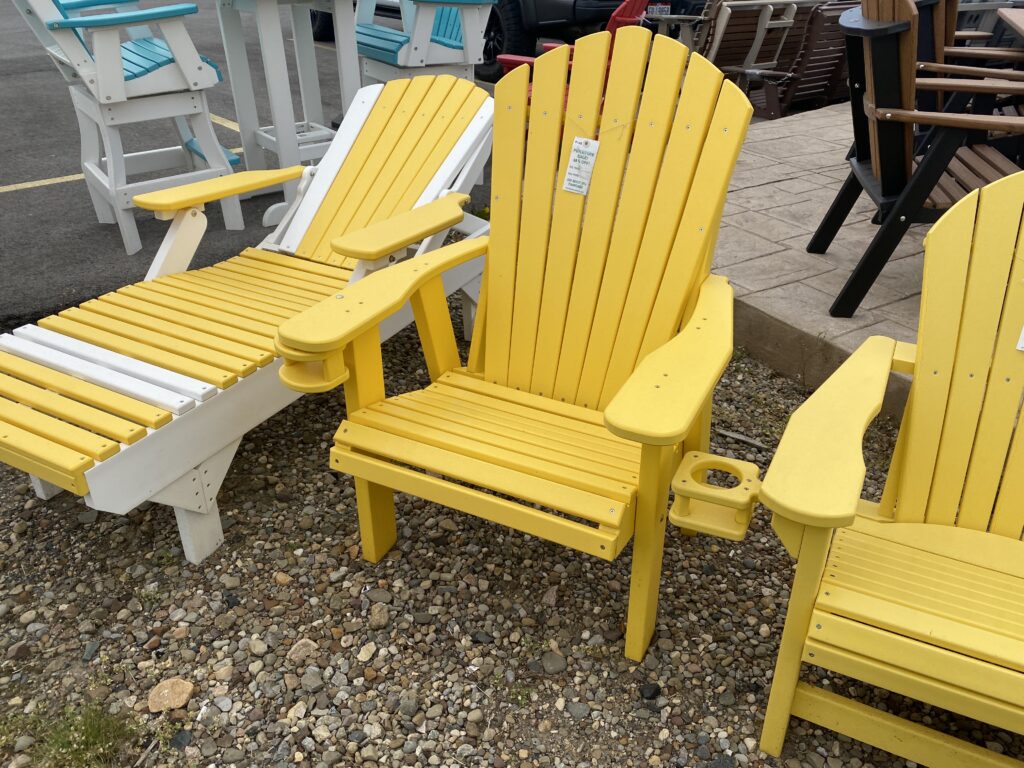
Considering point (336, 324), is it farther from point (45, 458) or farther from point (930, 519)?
point (930, 519)

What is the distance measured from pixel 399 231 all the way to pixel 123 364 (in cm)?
81

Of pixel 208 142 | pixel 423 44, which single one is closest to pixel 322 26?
pixel 423 44

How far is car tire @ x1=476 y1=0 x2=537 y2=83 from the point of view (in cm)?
690

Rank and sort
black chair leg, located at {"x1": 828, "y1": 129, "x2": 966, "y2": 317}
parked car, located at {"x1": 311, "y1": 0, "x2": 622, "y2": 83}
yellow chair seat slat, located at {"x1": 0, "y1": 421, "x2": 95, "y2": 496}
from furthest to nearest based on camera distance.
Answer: parked car, located at {"x1": 311, "y1": 0, "x2": 622, "y2": 83}
black chair leg, located at {"x1": 828, "y1": 129, "x2": 966, "y2": 317}
yellow chair seat slat, located at {"x1": 0, "y1": 421, "x2": 95, "y2": 496}

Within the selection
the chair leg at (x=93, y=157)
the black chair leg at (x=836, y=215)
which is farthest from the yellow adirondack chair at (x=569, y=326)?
the chair leg at (x=93, y=157)

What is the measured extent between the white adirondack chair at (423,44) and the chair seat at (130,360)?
2.04 metres

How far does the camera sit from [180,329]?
228 centimetres

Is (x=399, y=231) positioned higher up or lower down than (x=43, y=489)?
higher up

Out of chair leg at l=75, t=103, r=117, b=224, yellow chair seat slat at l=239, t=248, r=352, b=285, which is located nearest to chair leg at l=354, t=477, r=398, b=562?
yellow chair seat slat at l=239, t=248, r=352, b=285

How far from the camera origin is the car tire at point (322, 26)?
8.85 meters

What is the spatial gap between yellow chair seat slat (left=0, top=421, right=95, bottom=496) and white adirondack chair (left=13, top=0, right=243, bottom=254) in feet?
6.98

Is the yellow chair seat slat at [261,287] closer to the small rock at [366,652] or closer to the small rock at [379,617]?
the small rock at [379,617]

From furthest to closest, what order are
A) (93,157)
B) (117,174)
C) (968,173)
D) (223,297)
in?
(93,157) < (117,174) < (968,173) < (223,297)

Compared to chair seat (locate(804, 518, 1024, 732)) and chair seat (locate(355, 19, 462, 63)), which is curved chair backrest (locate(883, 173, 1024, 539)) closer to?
chair seat (locate(804, 518, 1024, 732))
